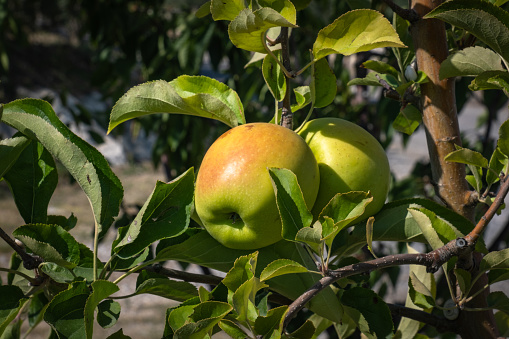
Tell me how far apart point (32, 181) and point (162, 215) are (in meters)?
0.17

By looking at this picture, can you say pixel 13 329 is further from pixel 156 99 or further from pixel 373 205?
pixel 373 205

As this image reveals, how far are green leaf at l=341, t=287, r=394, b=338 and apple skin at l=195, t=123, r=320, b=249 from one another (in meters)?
0.14

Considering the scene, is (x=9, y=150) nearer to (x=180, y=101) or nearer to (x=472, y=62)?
(x=180, y=101)

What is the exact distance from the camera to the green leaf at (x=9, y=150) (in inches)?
21.0

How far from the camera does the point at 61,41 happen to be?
10320mm

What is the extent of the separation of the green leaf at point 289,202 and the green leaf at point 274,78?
0.46 ft

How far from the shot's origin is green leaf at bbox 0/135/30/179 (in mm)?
534

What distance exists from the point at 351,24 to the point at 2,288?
17.1 inches

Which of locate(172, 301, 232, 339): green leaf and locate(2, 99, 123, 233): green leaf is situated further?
locate(2, 99, 123, 233): green leaf

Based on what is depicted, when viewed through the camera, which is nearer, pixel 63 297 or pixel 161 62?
pixel 63 297

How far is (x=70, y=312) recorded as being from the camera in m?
0.49

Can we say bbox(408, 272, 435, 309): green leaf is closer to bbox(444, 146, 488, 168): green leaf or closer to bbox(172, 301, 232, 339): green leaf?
bbox(444, 146, 488, 168): green leaf

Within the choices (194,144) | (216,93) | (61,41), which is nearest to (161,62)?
(194,144)

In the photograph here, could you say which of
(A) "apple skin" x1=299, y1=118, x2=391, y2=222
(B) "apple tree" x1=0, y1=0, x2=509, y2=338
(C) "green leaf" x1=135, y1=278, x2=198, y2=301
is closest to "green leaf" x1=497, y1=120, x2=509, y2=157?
(B) "apple tree" x1=0, y1=0, x2=509, y2=338
